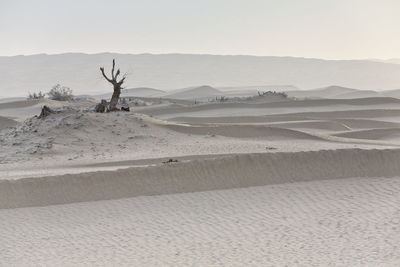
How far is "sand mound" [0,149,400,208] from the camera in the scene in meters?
10.8

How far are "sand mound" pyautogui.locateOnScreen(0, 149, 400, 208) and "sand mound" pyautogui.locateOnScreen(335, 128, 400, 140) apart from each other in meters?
9.38

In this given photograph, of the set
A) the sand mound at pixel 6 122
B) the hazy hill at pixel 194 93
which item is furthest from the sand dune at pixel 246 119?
the hazy hill at pixel 194 93

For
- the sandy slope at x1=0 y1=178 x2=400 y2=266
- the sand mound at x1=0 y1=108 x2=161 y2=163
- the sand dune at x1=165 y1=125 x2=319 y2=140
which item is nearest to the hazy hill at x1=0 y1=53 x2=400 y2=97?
the sand dune at x1=165 y1=125 x2=319 y2=140

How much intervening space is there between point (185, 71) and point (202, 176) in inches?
5541

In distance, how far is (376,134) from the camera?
2216 cm

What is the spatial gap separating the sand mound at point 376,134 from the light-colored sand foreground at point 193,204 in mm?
4650

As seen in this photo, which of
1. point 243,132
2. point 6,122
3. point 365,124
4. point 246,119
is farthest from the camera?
point 246,119

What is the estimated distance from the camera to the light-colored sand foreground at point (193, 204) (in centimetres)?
781

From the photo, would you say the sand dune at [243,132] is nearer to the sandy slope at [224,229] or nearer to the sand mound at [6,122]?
the sand mound at [6,122]

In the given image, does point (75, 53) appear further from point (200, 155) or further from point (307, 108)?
point (200, 155)

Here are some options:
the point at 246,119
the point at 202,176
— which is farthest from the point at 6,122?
the point at 202,176

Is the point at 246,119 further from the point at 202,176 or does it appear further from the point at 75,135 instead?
the point at 202,176

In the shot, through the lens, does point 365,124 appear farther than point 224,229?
Yes

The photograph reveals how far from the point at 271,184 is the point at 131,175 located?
2359 millimetres
